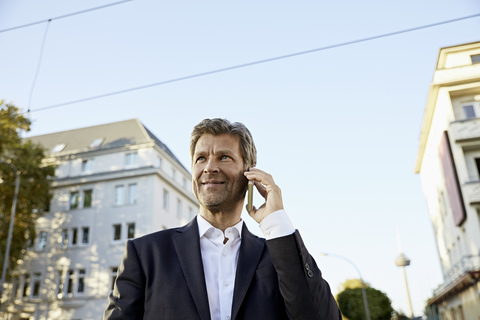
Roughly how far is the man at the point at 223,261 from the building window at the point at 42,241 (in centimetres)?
3803

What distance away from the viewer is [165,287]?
7.93 feet

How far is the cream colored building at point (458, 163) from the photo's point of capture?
2438 centimetres

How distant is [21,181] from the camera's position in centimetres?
3127

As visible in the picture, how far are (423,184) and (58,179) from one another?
3393cm

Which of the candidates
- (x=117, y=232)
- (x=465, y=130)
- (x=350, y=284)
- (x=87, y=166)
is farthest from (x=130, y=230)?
(x=350, y=284)

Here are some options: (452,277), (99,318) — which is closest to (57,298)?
(99,318)

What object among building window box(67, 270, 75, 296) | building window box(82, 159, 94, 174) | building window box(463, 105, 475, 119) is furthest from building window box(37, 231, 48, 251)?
building window box(463, 105, 475, 119)

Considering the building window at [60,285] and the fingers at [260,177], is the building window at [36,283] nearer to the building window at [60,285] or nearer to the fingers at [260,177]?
the building window at [60,285]

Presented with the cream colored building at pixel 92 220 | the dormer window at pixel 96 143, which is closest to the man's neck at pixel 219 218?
the cream colored building at pixel 92 220

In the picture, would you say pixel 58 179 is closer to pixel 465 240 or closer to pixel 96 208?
pixel 96 208

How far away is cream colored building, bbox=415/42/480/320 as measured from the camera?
24375 millimetres

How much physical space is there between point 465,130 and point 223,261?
27328 millimetres

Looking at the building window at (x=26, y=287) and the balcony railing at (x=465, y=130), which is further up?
the balcony railing at (x=465, y=130)

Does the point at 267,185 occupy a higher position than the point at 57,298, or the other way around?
the point at 57,298
